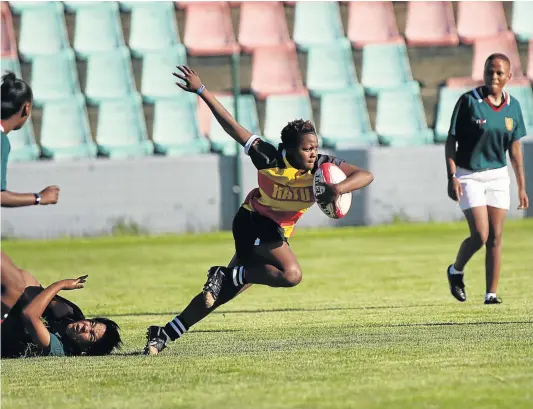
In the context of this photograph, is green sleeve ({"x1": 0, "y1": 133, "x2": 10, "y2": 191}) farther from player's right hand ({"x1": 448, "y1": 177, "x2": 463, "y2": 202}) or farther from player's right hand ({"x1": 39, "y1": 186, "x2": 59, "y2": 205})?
player's right hand ({"x1": 448, "y1": 177, "x2": 463, "y2": 202})

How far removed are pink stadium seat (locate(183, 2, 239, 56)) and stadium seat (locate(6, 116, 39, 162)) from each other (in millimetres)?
3976

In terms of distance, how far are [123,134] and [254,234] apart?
18.4m

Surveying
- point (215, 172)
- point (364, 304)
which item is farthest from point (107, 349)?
point (215, 172)

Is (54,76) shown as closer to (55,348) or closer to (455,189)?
(455,189)

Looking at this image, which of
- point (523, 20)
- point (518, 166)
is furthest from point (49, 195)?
point (523, 20)

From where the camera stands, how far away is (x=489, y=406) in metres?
6.02

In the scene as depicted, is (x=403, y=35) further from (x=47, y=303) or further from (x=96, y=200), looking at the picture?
(x=47, y=303)

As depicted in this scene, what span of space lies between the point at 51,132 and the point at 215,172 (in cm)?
426

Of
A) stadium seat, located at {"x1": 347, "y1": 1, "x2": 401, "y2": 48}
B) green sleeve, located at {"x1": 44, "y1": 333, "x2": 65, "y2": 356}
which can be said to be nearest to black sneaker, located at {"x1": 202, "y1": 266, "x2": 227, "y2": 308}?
green sleeve, located at {"x1": 44, "y1": 333, "x2": 65, "y2": 356}

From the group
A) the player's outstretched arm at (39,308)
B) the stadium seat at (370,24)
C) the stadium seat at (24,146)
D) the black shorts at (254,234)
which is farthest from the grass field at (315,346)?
the stadium seat at (370,24)

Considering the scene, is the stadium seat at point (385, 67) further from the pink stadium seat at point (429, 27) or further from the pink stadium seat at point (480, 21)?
the pink stadium seat at point (480, 21)

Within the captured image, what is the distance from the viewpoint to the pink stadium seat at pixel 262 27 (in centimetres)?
2758

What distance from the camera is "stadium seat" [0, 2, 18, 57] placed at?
2670 cm

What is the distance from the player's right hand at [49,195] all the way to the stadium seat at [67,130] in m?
19.0
